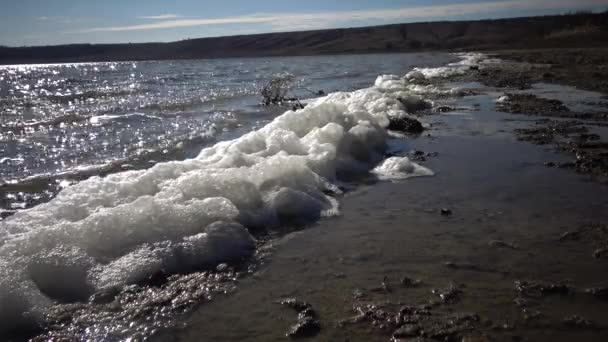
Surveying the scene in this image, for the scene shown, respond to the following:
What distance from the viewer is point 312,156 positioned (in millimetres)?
6348

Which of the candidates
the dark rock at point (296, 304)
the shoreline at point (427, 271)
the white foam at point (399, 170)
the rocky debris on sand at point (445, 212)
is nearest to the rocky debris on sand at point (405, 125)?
the white foam at point (399, 170)

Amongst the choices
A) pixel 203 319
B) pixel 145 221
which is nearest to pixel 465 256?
pixel 203 319

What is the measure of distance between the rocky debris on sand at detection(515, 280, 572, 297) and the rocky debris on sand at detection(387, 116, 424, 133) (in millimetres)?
6274

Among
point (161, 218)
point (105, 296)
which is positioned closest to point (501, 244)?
A: point (161, 218)

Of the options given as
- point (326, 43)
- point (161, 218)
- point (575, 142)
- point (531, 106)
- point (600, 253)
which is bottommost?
point (600, 253)

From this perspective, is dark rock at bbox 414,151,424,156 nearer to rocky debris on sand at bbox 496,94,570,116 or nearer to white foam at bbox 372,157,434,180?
white foam at bbox 372,157,434,180

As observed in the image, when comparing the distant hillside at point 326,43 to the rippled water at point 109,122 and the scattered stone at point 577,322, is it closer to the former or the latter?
the rippled water at point 109,122

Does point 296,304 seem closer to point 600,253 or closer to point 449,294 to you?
point 449,294

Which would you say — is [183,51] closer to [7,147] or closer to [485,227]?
[7,147]

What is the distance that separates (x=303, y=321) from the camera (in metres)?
2.89

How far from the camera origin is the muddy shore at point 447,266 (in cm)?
283

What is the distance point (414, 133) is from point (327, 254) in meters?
5.84

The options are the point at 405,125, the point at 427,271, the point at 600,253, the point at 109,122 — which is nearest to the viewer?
the point at 427,271

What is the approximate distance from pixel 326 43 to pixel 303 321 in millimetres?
79761
